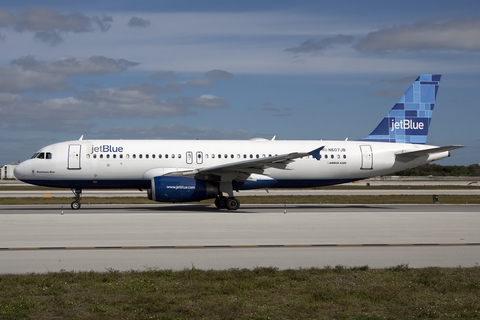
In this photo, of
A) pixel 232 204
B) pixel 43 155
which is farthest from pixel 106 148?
pixel 232 204

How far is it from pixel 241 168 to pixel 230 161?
247 cm

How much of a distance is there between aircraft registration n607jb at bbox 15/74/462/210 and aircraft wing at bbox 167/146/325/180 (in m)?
0.05

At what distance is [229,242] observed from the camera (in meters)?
14.4

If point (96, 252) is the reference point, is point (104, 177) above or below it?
above

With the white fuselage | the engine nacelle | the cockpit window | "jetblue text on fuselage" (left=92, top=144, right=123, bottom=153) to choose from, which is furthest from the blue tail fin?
the cockpit window

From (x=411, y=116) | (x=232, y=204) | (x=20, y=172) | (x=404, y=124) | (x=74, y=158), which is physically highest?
(x=411, y=116)

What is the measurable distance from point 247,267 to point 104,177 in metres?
17.9

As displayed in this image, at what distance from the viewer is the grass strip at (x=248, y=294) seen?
7246 millimetres

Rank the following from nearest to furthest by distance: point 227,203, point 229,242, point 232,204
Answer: point 229,242 < point 232,204 < point 227,203

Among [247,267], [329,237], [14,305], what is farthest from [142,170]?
[14,305]

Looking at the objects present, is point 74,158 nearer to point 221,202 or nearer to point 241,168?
point 221,202

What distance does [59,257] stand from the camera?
11.9 metres

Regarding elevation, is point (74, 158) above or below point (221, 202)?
above

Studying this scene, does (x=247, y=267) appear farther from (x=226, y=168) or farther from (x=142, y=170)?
(x=142, y=170)
